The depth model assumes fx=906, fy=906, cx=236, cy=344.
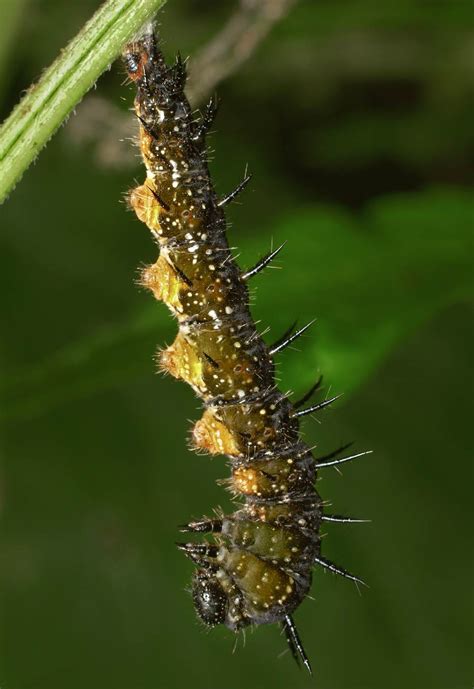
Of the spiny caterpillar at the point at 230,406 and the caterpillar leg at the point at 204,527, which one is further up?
the spiny caterpillar at the point at 230,406

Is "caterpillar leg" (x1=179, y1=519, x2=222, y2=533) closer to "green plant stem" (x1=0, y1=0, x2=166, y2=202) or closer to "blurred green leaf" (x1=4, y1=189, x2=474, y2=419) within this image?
"blurred green leaf" (x1=4, y1=189, x2=474, y2=419)

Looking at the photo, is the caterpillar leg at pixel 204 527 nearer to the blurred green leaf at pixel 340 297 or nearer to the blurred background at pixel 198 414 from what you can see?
the blurred green leaf at pixel 340 297

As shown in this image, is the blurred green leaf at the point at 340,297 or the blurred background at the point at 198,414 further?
the blurred background at the point at 198,414

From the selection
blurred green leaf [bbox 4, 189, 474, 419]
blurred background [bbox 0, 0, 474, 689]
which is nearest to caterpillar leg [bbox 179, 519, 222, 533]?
blurred green leaf [bbox 4, 189, 474, 419]

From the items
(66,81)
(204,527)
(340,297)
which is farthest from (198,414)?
(66,81)

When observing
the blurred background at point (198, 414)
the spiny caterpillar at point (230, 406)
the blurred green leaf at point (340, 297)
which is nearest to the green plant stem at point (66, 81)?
the spiny caterpillar at point (230, 406)

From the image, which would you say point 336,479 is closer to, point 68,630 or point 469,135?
point 68,630

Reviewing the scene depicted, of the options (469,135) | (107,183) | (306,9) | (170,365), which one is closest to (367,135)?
(469,135)

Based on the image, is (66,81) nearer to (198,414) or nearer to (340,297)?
(340,297)
